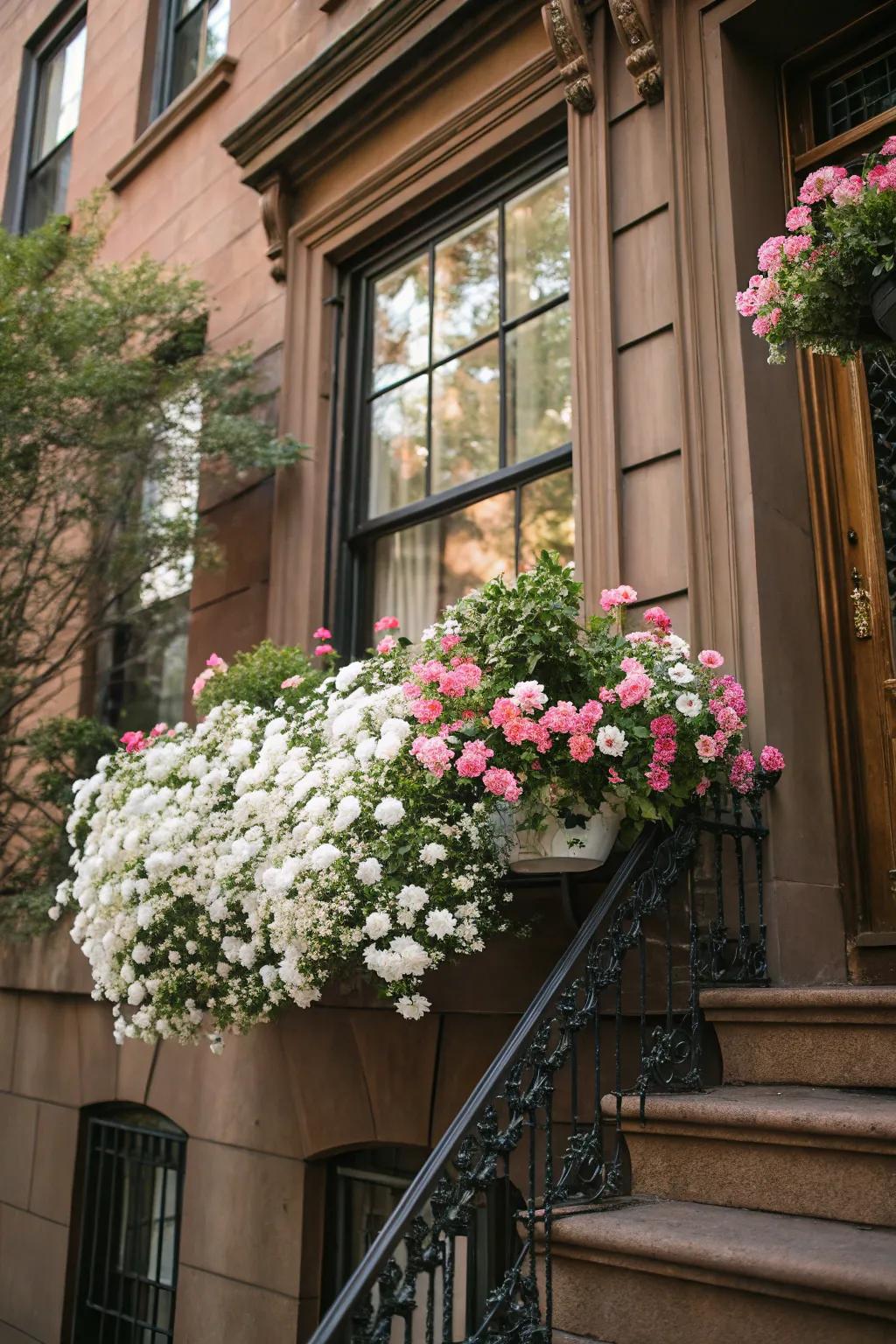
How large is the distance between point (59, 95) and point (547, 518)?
26.7ft

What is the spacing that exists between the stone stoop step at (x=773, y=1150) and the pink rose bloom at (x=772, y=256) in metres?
2.34

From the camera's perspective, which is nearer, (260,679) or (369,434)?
(260,679)

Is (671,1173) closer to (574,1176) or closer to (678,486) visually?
(574,1176)

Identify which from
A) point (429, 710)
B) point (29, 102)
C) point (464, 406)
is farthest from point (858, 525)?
point (29, 102)

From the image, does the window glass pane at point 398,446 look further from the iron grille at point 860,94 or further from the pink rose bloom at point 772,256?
the pink rose bloom at point 772,256

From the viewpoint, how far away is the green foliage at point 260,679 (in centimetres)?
499

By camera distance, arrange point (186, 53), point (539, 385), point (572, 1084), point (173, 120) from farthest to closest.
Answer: point (186, 53), point (173, 120), point (539, 385), point (572, 1084)

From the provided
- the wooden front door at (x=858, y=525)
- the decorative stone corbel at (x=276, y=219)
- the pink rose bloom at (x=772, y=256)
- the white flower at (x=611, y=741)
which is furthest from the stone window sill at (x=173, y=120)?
the white flower at (x=611, y=741)

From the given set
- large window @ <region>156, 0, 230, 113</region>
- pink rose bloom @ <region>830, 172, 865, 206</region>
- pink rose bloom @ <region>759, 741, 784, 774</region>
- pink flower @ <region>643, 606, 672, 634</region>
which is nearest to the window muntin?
large window @ <region>156, 0, 230, 113</region>

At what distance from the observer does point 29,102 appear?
1094 centimetres

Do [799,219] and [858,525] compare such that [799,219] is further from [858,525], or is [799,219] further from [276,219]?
[276,219]

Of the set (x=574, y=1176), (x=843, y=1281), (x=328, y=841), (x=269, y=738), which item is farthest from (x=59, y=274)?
(x=843, y=1281)

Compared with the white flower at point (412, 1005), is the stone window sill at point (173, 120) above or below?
above

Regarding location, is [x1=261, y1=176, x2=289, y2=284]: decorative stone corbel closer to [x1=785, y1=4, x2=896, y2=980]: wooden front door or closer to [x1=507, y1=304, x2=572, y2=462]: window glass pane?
[x1=507, y1=304, x2=572, y2=462]: window glass pane
